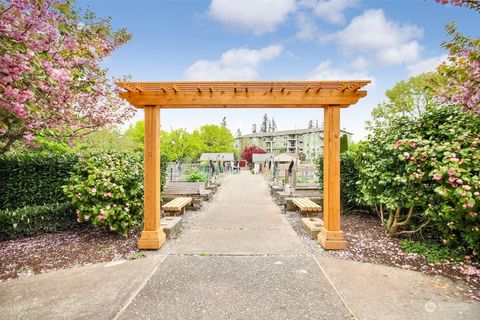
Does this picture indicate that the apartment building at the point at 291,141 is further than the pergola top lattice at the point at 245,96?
Yes

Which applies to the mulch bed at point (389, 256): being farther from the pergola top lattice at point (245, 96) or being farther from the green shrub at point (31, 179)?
the green shrub at point (31, 179)

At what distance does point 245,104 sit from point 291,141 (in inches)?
2773

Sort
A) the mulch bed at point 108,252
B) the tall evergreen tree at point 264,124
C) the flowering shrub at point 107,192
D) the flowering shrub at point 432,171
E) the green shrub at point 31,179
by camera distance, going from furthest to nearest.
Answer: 1. the tall evergreen tree at point 264,124
2. the green shrub at point 31,179
3. the flowering shrub at point 107,192
4. the mulch bed at point 108,252
5. the flowering shrub at point 432,171

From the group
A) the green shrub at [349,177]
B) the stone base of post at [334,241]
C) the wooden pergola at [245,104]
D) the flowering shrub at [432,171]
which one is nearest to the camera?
the flowering shrub at [432,171]

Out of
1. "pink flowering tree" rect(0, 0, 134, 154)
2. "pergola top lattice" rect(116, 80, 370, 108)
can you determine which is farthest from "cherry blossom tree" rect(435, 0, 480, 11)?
"pink flowering tree" rect(0, 0, 134, 154)

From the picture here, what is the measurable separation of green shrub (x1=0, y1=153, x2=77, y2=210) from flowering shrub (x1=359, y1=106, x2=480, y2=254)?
Result: 7446 mm

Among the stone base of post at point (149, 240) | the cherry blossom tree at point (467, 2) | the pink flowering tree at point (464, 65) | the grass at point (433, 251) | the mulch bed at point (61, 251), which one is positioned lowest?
the mulch bed at point (61, 251)

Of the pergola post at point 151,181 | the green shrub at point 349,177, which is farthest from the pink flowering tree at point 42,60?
the green shrub at point 349,177

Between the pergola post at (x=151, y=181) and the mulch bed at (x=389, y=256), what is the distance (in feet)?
11.0

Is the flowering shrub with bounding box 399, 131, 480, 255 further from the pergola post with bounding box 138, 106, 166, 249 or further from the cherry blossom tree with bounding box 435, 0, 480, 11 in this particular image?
the pergola post with bounding box 138, 106, 166, 249

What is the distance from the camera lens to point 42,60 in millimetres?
3080

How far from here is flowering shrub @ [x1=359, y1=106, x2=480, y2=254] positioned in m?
3.44

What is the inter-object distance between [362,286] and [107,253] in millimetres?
4316

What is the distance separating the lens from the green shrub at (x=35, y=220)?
16.9 ft
